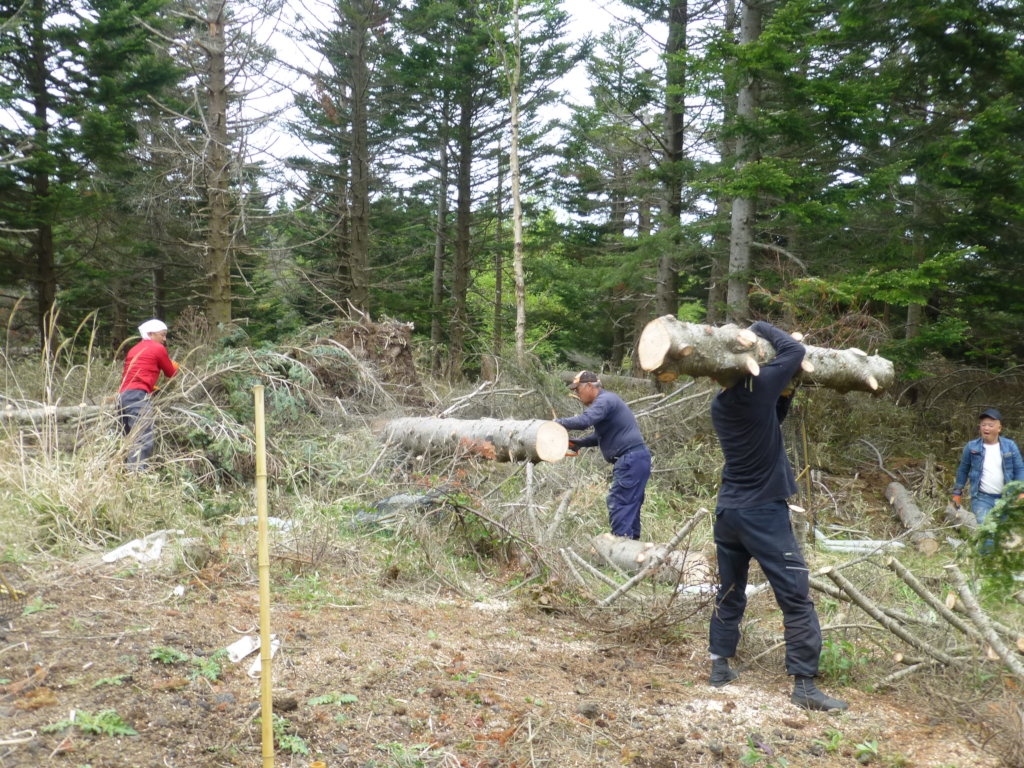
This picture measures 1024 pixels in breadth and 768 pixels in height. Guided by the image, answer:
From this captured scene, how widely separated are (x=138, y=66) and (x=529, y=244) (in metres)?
9.73

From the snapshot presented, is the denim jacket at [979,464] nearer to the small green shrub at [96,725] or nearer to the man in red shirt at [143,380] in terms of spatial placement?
the small green shrub at [96,725]

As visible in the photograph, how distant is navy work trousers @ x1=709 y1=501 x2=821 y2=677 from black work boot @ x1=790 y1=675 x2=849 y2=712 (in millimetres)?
57

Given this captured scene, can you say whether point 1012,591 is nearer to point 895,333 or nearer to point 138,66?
point 895,333

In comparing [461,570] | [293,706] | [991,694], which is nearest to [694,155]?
[461,570]

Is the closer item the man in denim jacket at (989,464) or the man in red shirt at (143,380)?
the man in red shirt at (143,380)

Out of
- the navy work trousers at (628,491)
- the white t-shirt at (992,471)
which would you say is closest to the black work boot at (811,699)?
the navy work trousers at (628,491)

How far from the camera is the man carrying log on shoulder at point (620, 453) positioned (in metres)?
7.02

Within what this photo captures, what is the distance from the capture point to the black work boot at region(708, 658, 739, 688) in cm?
426

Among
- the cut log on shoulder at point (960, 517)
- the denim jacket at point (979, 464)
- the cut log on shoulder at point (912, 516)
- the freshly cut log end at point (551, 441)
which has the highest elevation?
the freshly cut log end at point (551, 441)

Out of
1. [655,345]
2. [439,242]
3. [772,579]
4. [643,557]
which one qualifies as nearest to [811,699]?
[772,579]

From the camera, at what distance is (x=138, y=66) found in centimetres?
1412

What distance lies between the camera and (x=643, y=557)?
5.95 meters

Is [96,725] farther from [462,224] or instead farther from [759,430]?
[462,224]

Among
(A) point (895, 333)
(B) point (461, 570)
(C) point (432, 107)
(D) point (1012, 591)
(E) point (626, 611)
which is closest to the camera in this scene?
(D) point (1012, 591)
